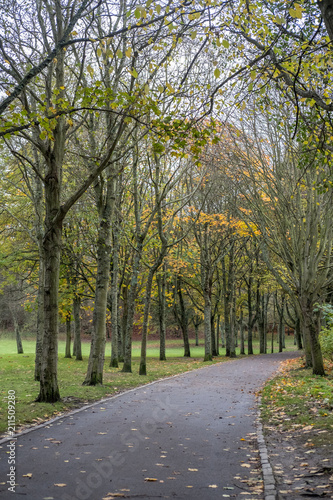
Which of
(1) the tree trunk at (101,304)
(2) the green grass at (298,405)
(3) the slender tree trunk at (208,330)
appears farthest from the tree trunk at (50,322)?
(3) the slender tree trunk at (208,330)

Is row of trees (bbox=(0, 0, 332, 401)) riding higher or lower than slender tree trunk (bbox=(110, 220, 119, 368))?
higher

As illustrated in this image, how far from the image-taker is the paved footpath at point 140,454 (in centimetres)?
445

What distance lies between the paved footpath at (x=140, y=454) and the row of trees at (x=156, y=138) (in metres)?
2.54

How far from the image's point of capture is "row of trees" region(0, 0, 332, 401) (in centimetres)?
743

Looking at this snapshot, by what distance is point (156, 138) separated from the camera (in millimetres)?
14180

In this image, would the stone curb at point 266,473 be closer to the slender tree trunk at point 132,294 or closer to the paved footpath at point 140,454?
the paved footpath at point 140,454

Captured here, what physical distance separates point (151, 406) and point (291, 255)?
8592 millimetres

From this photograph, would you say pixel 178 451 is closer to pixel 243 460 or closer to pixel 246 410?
pixel 243 460

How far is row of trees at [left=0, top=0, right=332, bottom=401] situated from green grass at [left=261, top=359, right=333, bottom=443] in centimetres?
273

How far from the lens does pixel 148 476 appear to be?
4875 mm

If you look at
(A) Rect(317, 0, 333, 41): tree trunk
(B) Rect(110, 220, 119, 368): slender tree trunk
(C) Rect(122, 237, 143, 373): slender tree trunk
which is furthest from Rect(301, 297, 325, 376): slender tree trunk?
(A) Rect(317, 0, 333, 41): tree trunk

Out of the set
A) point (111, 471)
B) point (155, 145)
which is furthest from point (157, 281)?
point (111, 471)

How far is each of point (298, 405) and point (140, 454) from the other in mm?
4858

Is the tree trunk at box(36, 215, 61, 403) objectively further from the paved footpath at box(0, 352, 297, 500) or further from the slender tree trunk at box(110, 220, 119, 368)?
the slender tree trunk at box(110, 220, 119, 368)
